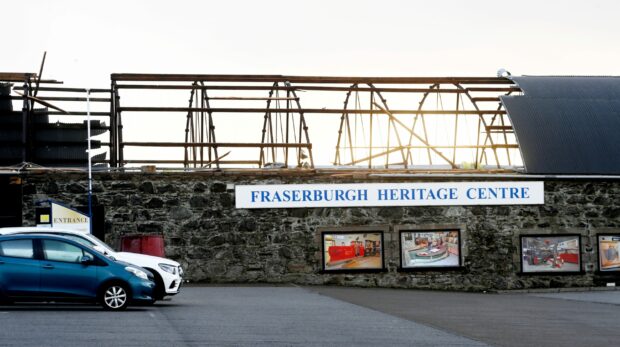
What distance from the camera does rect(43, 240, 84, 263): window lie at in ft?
63.4

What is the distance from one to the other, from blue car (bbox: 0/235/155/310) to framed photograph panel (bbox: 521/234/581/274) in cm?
1477

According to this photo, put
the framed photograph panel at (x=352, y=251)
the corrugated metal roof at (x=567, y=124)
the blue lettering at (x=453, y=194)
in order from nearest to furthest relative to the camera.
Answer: the framed photograph panel at (x=352, y=251), the blue lettering at (x=453, y=194), the corrugated metal roof at (x=567, y=124)

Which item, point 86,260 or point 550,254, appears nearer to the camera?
point 86,260

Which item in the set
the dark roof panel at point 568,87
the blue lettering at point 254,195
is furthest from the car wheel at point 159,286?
the dark roof panel at point 568,87

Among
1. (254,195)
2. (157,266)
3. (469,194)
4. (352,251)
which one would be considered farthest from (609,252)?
(157,266)

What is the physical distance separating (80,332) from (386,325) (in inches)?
197

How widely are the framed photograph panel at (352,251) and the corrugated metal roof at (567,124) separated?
17.3 ft

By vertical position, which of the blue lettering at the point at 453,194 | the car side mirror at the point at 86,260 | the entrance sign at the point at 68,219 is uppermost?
the blue lettering at the point at 453,194

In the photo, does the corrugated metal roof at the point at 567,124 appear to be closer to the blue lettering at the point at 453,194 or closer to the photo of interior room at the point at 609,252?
the photo of interior room at the point at 609,252

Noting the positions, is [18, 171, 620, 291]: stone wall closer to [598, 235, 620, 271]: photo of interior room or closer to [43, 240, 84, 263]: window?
[598, 235, 620, 271]: photo of interior room

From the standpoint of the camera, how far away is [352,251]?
30422 mm

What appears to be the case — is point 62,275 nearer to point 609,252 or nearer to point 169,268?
point 169,268

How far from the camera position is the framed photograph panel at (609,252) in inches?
1246

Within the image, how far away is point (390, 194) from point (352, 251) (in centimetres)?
196
